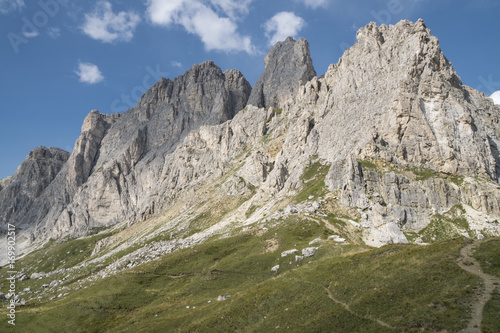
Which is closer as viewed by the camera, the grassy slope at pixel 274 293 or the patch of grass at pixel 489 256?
the grassy slope at pixel 274 293

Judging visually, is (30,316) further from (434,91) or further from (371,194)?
(434,91)

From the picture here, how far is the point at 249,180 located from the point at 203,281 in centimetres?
10607

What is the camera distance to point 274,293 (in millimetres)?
49938

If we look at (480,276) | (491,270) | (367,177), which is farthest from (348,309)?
(367,177)

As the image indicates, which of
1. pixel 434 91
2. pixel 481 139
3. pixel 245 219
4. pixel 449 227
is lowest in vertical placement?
pixel 449 227

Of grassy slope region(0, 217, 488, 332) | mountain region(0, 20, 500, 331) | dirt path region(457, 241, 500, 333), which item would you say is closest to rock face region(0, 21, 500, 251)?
mountain region(0, 20, 500, 331)

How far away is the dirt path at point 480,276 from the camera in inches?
1129

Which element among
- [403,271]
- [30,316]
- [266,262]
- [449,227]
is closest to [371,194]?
[449,227]

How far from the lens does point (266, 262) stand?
79875 millimetres

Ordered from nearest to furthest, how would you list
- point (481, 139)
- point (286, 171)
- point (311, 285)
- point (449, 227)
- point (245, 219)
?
point (311, 285) < point (449, 227) < point (481, 139) < point (245, 219) < point (286, 171)

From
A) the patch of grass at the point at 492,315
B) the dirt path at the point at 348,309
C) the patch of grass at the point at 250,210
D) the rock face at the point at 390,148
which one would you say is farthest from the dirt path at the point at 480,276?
the patch of grass at the point at 250,210

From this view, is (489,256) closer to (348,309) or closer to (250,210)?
(348,309)

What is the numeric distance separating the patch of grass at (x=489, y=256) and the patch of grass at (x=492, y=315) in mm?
6428

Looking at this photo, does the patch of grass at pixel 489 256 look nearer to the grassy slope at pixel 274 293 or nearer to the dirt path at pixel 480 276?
the dirt path at pixel 480 276
